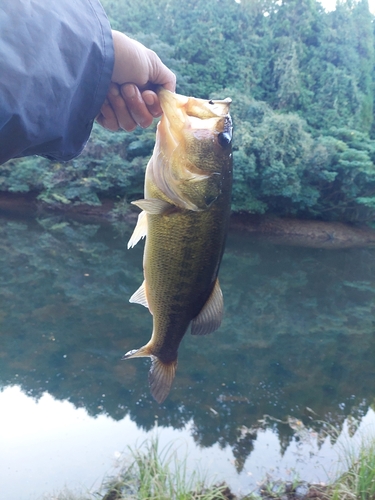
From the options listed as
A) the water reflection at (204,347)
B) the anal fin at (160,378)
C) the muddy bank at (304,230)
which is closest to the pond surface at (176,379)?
the water reflection at (204,347)

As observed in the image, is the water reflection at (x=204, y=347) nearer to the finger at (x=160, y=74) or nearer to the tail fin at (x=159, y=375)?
the tail fin at (x=159, y=375)

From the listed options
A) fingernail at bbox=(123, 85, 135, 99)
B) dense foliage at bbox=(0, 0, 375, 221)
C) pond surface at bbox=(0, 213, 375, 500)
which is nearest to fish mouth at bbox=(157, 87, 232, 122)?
fingernail at bbox=(123, 85, 135, 99)

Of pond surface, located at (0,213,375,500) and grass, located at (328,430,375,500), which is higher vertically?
grass, located at (328,430,375,500)

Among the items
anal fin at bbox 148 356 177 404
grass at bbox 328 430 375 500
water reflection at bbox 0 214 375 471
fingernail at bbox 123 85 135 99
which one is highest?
fingernail at bbox 123 85 135 99

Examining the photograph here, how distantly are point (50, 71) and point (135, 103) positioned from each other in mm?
500

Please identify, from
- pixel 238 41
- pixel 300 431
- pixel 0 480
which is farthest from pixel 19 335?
pixel 238 41

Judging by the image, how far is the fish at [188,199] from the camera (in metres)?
1.54

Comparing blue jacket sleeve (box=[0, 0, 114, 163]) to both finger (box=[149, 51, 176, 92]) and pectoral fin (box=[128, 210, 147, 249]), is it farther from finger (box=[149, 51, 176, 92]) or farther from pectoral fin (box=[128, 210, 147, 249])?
pectoral fin (box=[128, 210, 147, 249])

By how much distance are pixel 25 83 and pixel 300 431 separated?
191 inches

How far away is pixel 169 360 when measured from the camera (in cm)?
179

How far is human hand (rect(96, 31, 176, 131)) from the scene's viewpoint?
1554 millimetres

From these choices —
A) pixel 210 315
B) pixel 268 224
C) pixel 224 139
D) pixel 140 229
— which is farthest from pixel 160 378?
pixel 268 224

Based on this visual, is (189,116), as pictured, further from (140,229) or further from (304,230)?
(304,230)

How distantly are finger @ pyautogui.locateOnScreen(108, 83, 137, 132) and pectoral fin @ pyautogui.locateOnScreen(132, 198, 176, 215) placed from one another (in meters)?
0.39
